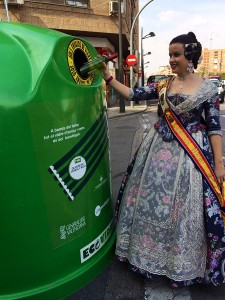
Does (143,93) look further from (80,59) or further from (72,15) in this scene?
(72,15)

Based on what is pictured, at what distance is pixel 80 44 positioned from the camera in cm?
160

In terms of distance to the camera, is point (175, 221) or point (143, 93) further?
point (143, 93)

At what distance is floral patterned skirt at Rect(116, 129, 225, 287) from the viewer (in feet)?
6.59

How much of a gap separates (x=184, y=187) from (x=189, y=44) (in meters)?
0.85

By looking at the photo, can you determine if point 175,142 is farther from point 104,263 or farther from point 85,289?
point 85,289

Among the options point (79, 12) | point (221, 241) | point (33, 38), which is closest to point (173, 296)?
point (221, 241)

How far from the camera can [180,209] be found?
201cm

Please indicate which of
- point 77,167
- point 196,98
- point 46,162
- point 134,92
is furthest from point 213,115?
point 46,162

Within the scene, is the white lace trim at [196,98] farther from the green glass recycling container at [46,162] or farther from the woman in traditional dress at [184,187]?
the green glass recycling container at [46,162]

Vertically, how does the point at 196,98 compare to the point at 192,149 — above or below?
above

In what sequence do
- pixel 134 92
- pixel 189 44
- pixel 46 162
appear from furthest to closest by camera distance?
pixel 134 92 → pixel 189 44 → pixel 46 162


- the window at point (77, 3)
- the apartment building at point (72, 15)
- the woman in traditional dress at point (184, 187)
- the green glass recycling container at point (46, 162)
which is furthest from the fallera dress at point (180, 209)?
the window at point (77, 3)

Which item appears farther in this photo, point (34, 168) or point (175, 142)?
point (175, 142)

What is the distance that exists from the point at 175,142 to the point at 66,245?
0.93m
